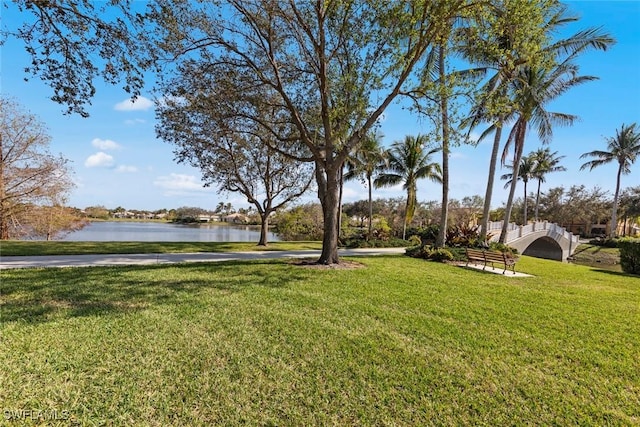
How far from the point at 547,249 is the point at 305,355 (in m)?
36.7

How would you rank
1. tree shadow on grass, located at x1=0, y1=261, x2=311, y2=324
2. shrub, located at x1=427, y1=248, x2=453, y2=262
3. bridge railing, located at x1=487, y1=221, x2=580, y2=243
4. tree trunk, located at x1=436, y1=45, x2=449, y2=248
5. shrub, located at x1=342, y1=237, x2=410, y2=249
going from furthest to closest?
bridge railing, located at x1=487, y1=221, x2=580, y2=243 < shrub, located at x1=342, y1=237, x2=410, y2=249 < shrub, located at x1=427, y1=248, x2=453, y2=262 < tree trunk, located at x1=436, y1=45, x2=449, y2=248 < tree shadow on grass, located at x1=0, y1=261, x2=311, y2=324

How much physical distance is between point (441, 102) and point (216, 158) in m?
11.5

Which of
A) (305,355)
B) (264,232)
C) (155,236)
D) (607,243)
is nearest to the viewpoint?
(305,355)

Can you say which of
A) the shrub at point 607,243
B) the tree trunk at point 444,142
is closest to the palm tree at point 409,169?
the tree trunk at point 444,142

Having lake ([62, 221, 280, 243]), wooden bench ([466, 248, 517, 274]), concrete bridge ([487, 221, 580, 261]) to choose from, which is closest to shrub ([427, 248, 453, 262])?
wooden bench ([466, 248, 517, 274])

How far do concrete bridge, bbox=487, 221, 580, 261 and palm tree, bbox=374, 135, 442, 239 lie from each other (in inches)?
217

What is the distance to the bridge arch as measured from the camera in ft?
99.0

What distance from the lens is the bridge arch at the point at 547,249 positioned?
30161 millimetres

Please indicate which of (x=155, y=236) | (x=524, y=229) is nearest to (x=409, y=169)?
(x=524, y=229)

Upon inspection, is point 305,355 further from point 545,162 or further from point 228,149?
point 545,162

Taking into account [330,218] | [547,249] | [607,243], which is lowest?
[547,249]

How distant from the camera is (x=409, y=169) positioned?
77.3 feet

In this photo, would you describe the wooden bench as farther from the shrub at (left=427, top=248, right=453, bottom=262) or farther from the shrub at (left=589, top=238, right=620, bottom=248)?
the shrub at (left=589, top=238, right=620, bottom=248)

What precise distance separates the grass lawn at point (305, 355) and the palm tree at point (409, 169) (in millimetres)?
16363
